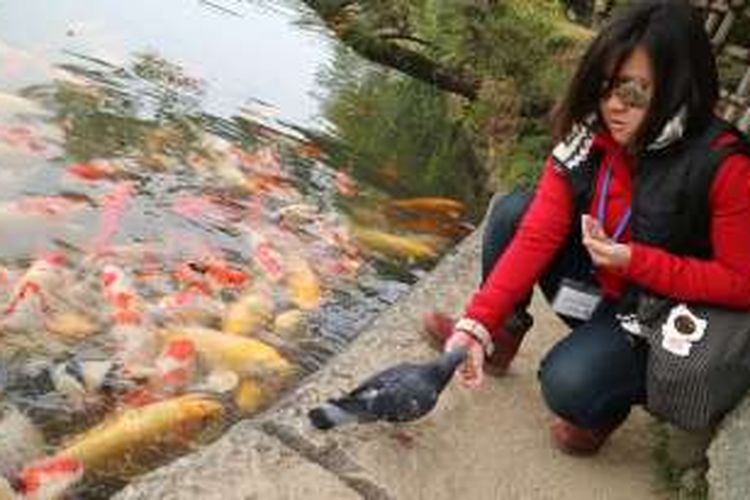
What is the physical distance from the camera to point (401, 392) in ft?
11.5

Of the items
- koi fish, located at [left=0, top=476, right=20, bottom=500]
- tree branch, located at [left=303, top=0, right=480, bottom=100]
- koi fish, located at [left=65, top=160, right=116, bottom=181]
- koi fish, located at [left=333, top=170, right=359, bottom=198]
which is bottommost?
tree branch, located at [left=303, top=0, right=480, bottom=100]

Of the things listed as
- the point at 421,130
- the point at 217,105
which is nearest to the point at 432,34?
the point at 421,130

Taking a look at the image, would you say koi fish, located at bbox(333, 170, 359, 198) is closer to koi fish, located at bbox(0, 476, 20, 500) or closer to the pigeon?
the pigeon

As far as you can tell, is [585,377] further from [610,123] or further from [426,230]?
[426,230]

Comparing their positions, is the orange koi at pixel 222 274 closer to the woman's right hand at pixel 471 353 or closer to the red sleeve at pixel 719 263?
the woman's right hand at pixel 471 353

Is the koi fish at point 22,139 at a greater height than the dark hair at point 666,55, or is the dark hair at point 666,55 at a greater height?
the dark hair at point 666,55

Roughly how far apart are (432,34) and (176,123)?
462cm

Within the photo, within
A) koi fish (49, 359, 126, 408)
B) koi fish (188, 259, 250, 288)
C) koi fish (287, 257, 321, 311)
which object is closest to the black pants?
koi fish (49, 359, 126, 408)

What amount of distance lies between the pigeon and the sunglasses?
0.92 metres

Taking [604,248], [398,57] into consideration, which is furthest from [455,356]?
[398,57]

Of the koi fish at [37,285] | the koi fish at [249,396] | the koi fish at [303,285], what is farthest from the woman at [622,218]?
the koi fish at [37,285]

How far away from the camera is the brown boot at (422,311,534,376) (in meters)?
4.13

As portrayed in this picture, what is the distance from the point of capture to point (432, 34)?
1181cm

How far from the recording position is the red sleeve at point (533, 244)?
3686 millimetres
